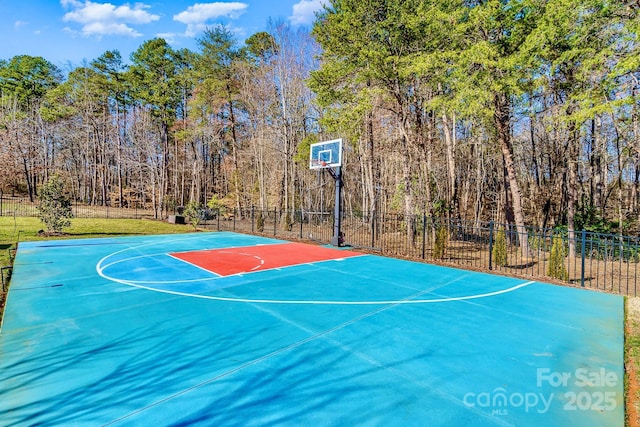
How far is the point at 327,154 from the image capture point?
12102mm

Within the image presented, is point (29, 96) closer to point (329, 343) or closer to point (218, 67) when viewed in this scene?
point (218, 67)

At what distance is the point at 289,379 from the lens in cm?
284

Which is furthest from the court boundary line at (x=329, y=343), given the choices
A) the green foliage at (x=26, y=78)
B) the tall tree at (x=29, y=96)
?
the green foliage at (x=26, y=78)

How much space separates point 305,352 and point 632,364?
11.4 ft

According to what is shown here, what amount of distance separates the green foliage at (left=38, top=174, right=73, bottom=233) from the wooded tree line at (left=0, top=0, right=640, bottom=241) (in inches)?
376

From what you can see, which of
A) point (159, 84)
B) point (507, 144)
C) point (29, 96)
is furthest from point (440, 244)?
point (29, 96)

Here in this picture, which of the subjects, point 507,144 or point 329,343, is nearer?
point 329,343

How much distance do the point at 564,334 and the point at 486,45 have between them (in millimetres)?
8398

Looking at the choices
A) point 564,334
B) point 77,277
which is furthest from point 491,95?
point 77,277

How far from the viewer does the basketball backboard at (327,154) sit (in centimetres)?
1154

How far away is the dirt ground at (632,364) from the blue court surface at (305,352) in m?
0.07

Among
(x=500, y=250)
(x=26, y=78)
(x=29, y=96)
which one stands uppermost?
(x=26, y=78)

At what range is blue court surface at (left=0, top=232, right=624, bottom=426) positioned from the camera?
2.44m

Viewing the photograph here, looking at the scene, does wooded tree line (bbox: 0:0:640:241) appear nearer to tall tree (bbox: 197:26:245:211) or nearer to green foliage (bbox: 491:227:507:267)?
tall tree (bbox: 197:26:245:211)
